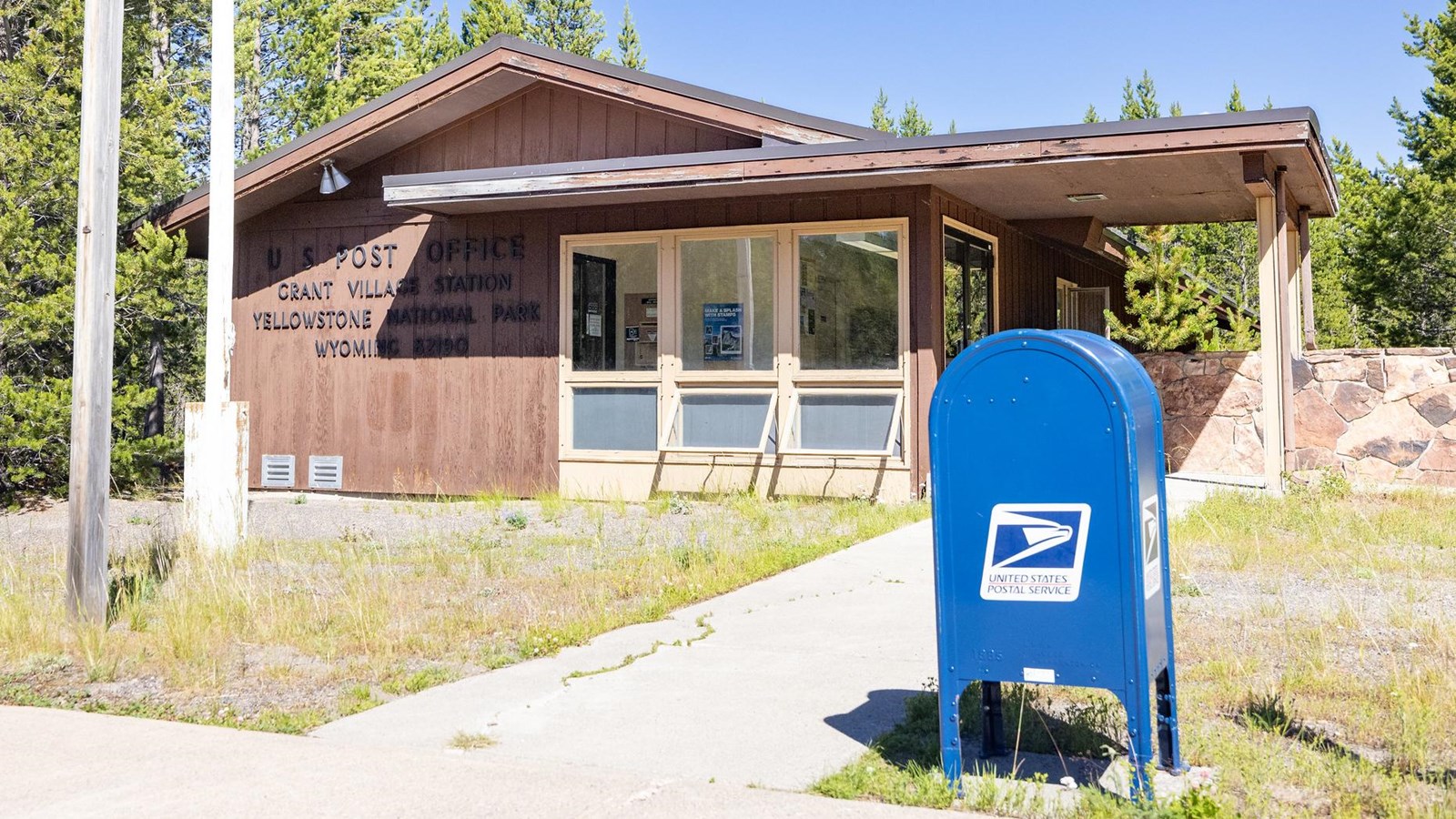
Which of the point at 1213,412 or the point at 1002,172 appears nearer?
the point at 1002,172

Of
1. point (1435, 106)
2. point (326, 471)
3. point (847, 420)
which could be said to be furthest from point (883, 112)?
point (847, 420)

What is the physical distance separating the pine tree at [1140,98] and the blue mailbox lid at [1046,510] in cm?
3194

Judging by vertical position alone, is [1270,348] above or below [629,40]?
below

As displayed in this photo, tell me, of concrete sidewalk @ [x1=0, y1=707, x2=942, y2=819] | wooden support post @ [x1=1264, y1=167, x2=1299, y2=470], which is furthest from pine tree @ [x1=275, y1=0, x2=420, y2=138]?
concrete sidewalk @ [x1=0, y1=707, x2=942, y2=819]

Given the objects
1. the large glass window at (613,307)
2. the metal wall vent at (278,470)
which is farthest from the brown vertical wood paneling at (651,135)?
the metal wall vent at (278,470)

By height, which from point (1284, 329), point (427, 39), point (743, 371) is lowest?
point (743, 371)

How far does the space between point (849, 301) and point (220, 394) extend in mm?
6028

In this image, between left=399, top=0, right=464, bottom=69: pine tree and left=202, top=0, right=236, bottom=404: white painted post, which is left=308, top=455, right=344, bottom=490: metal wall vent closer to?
left=202, top=0, right=236, bottom=404: white painted post

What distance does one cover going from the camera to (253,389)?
15.8m

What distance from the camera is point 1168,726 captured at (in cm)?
419

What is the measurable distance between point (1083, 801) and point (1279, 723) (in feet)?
4.12

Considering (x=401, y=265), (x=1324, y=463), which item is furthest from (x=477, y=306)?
(x=1324, y=463)

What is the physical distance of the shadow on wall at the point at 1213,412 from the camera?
48.4ft

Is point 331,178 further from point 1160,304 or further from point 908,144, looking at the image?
point 1160,304
